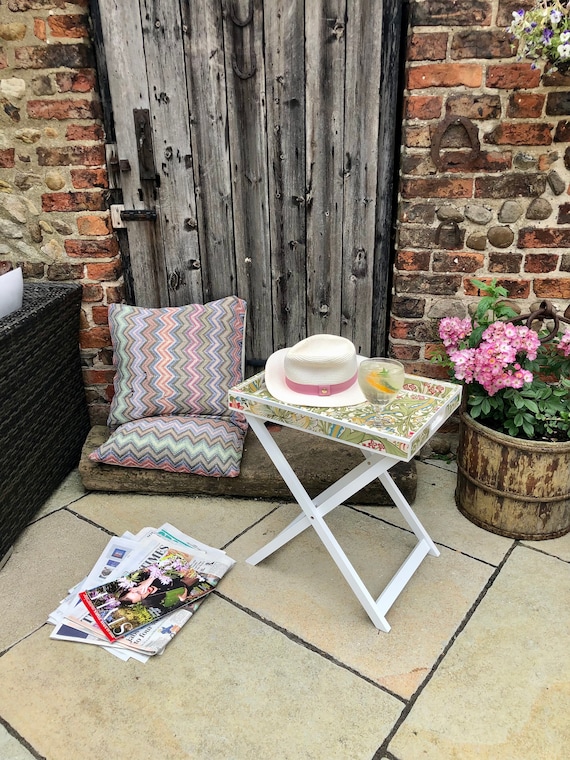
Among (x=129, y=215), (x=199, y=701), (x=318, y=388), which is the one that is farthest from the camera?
(x=129, y=215)

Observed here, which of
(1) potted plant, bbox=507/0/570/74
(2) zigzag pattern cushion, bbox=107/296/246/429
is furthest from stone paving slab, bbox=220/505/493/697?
(1) potted plant, bbox=507/0/570/74

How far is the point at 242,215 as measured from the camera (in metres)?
2.56

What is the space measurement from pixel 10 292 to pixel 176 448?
2.85ft

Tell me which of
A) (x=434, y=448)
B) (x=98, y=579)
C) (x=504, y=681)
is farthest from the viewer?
(x=434, y=448)

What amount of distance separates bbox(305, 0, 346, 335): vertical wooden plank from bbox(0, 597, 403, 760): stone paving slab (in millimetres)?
1432

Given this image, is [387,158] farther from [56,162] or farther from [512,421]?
[56,162]

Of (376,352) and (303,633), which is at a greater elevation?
(376,352)

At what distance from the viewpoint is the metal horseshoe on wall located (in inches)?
85.7

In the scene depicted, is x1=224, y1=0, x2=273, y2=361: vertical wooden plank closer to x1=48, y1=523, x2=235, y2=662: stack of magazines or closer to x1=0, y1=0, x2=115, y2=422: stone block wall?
x1=0, y1=0, x2=115, y2=422: stone block wall

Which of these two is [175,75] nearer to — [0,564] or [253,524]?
[253,524]

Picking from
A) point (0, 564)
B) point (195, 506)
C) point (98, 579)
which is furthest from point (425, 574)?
point (0, 564)

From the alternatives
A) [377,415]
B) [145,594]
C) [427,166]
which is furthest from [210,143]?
[145,594]

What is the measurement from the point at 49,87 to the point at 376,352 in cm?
178

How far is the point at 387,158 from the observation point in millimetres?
2395
